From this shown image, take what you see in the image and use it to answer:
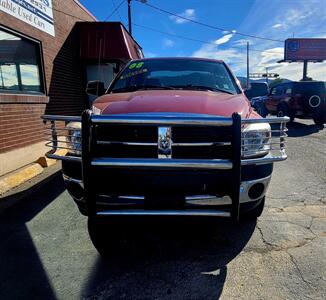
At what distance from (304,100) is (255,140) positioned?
39.1 feet

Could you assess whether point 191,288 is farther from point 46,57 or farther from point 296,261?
point 46,57

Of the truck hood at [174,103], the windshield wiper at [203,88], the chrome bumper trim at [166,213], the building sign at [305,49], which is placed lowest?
the chrome bumper trim at [166,213]

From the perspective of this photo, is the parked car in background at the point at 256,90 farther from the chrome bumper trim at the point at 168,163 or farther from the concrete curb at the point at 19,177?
the concrete curb at the point at 19,177

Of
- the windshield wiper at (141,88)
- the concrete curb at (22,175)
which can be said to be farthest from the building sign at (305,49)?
the windshield wiper at (141,88)

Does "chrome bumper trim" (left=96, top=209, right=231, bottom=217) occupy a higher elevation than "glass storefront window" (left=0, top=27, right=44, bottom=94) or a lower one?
lower

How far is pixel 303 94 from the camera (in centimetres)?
1380

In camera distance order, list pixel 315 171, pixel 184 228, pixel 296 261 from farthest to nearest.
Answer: pixel 315 171 < pixel 184 228 < pixel 296 261

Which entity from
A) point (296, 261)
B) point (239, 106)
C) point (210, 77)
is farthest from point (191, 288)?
point (210, 77)

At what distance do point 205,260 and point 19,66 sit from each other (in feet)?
20.1

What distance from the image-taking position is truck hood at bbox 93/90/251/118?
291 cm

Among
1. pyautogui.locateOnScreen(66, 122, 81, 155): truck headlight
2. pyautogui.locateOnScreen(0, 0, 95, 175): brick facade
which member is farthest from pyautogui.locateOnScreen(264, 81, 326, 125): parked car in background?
pyautogui.locateOnScreen(66, 122, 81, 155): truck headlight

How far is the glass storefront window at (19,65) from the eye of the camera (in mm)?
6738

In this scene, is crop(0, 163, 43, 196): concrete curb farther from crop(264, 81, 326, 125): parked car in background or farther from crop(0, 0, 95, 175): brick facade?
crop(264, 81, 326, 125): parked car in background

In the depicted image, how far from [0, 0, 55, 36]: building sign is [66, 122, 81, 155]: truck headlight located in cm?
463
